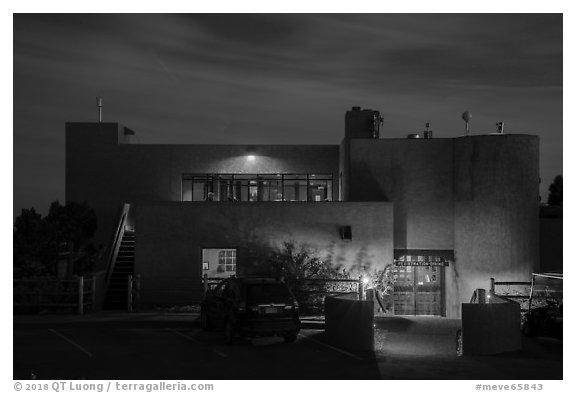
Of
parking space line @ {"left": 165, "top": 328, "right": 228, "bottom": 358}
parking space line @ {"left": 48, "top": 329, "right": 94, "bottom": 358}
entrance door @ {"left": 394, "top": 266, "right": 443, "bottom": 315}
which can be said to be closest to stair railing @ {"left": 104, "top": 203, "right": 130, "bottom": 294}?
parking space line @ {"left": 48, "top": 329, "right": 94, "bottom": 358}

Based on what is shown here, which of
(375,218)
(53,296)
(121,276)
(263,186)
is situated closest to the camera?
(53,296)

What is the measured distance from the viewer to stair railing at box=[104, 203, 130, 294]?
28.9m

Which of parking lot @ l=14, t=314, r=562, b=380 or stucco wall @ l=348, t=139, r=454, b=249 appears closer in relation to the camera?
parking lot @ l=14, t=314, r=562, b=380

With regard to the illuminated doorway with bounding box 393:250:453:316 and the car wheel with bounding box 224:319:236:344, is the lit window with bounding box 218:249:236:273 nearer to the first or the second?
the illuminated doorway with bounding box 393:250:453:316

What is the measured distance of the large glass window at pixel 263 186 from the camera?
3712 centimetres

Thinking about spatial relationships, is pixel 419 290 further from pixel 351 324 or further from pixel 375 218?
pixel 351 324

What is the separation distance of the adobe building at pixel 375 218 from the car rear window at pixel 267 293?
8442mm

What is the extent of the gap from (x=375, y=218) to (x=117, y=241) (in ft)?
34.3

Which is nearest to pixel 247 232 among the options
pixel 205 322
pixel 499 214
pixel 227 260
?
pixel 227 260

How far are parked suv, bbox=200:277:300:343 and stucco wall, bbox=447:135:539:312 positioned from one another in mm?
12518

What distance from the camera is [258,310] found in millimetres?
18328

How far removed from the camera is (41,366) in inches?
610
